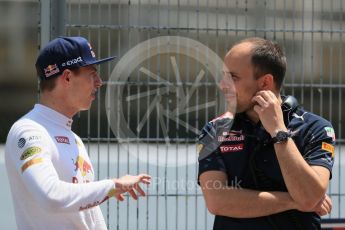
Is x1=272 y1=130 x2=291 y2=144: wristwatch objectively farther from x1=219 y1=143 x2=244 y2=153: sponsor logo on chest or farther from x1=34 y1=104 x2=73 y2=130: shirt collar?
x1=34 y1=104 x2=73 y2=130: shirt collar

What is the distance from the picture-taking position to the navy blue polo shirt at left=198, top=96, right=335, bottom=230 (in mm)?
2955

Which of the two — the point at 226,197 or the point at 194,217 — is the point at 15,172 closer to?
the point at 226,197

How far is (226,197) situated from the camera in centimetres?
297

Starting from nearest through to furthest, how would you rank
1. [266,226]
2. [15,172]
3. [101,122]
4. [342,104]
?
[15,172], [266,226], [101,122], [342,104]

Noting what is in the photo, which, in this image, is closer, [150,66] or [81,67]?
[81,67]

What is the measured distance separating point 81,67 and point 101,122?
246cm

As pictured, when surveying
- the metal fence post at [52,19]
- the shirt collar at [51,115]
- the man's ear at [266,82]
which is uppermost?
the metal fence post at [52,19]

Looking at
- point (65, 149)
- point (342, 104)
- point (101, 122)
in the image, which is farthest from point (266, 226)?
point (342, 104)

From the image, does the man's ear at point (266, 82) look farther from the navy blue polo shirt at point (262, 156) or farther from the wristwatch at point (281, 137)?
the wristwatch at point (281, 137)

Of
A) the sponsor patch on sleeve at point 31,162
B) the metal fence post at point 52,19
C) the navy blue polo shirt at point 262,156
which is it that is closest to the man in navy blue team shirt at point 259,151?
the navy blue polo shirt at point 262,156

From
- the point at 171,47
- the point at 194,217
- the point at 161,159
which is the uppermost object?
the point at 171,47

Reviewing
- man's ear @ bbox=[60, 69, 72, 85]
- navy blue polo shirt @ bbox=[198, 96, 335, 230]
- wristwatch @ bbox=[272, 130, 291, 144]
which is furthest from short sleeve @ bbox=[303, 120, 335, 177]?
man's ear @ bbox=[60, 69, 72, 85]

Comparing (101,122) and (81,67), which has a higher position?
(81,67)

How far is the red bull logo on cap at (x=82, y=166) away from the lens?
2.93 m
